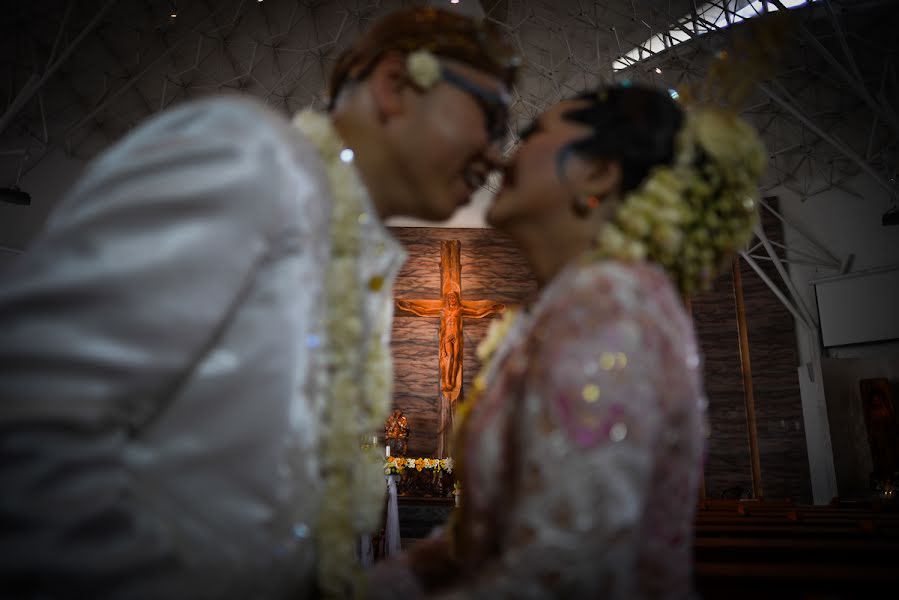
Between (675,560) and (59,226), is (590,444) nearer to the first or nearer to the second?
(675,560)

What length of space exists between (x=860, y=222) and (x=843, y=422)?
4.24 metres

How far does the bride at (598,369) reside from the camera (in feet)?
4.05

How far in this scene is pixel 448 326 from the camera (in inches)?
584

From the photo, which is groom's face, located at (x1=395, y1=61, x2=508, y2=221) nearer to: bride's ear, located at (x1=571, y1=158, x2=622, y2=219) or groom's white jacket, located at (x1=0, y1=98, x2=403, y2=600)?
bride's ear, located at (x1=571, y1=158, x2=622, y2=219)

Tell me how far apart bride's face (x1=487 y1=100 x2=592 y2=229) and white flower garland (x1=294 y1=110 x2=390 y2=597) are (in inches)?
19.3

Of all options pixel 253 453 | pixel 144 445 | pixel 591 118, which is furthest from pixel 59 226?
pixel 591 118

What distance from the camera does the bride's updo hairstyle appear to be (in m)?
1.79

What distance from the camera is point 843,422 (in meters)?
12.7

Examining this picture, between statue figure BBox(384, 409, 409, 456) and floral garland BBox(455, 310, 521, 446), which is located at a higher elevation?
floral garland BBox(455, 310, 521, 446)

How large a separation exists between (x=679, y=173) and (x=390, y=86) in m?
0.92

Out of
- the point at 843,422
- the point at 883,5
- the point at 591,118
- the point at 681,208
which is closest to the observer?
the point at 681,208

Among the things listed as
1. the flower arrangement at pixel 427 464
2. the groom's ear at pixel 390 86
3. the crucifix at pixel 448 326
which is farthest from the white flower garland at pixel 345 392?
the crucifix at pixel 448 326

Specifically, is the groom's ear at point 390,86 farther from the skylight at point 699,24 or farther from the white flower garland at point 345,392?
the skylight at point 699,24

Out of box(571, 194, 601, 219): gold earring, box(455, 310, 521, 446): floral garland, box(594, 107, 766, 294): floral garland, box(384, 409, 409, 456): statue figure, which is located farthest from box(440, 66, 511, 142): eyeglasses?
box(384, 409, 409, 456): statue figure
